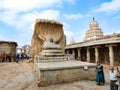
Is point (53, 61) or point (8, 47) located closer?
point (53, 61)

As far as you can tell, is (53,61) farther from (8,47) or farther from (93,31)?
(93,31)

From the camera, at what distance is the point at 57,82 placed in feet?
28.9

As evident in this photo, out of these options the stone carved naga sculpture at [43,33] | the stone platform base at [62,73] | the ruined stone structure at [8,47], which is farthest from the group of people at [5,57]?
the stone platform base at [62,73]

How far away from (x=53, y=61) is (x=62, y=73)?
365 cm

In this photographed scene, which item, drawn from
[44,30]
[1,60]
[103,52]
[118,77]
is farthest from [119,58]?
[1,60]

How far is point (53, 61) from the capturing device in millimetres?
12578

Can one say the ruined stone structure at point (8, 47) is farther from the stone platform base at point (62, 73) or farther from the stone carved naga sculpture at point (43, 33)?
the stone platform base at point (62, 73)

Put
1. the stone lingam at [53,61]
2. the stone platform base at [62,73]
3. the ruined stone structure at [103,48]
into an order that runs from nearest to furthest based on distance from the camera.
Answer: the stone platform base at [62,73] → the stone lingam at [53,61] → the ruined stone structure at [103,48]

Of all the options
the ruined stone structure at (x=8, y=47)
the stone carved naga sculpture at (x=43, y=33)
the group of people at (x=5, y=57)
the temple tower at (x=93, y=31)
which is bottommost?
the group of people at (x=5, y=57)

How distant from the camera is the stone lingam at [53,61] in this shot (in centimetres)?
866

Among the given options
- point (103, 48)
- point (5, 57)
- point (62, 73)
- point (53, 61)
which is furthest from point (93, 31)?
point (62, 73)

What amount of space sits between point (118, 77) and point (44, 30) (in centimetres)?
1293

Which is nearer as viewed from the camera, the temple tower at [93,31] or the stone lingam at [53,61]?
the stone lingam at [53,61]

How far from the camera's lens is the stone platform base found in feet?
27.8
